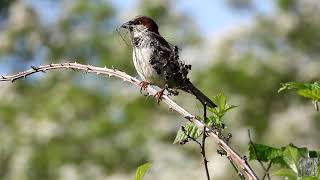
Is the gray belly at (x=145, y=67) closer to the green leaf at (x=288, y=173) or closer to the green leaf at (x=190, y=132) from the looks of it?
the green leaf at (x=190, y=132)

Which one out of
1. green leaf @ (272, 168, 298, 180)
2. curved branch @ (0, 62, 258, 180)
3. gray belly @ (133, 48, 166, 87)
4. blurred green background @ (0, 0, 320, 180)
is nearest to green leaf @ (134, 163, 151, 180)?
curved branch @ (0, 62, 258, 180)

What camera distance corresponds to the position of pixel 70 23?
47.6 feet

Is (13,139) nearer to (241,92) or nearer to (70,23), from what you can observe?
(241,92)

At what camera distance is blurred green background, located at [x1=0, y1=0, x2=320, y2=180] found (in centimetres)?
906

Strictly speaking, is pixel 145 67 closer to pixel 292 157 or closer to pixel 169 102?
pixel 169 102

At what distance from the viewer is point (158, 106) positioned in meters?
10.3

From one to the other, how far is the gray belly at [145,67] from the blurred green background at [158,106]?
4537mm

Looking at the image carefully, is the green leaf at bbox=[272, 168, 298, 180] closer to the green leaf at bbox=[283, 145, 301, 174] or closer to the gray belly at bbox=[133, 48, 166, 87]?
the green leaf at bbox=[283, 145, 301, 174]

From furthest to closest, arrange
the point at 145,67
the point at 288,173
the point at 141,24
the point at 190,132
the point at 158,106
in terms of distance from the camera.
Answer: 1. the point at 158,106
2. the point at 141,24
3. the point at 145,67
4. the point at 190,132
5. the point at 288,173

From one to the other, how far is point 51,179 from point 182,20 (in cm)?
429

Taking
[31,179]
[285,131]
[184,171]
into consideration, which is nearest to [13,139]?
[31,179]

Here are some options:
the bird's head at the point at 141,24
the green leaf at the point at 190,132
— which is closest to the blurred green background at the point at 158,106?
the bird's head at the point at 141,24

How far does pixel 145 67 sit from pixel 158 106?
6.98m

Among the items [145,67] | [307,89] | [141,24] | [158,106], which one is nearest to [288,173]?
[307,89]
